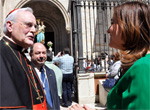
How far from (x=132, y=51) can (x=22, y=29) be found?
0.87 meters

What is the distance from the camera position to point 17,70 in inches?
44.4

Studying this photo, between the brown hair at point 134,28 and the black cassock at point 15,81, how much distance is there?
0.73 metres

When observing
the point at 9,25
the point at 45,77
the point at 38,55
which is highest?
the point at 9,25

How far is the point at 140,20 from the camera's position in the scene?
0.86 metres

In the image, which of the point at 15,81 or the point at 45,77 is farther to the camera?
the point at 45,77

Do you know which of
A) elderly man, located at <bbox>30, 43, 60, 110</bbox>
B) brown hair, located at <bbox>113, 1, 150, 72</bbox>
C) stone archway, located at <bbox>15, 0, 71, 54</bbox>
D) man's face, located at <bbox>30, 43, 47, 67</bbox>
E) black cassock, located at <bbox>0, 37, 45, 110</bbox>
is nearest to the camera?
brown hair, located at <bbox>113, 1, 150, 72</bbox>

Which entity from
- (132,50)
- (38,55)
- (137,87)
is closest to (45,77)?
(38,55)

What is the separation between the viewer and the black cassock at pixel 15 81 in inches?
39.7

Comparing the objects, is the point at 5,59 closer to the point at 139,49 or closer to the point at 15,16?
the point at 15,16

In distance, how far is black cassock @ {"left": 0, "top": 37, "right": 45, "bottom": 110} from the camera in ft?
3.31

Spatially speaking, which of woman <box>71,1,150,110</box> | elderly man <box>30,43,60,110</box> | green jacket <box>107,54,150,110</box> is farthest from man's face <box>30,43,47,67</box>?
green jacket <box>107,54,150,110</box>

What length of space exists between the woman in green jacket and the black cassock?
0.60 m

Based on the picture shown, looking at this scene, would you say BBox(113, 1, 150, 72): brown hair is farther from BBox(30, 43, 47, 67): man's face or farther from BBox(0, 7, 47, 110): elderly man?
BBox(30, 43, 47, 67): man's face

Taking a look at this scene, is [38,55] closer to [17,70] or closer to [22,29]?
[22,29]
